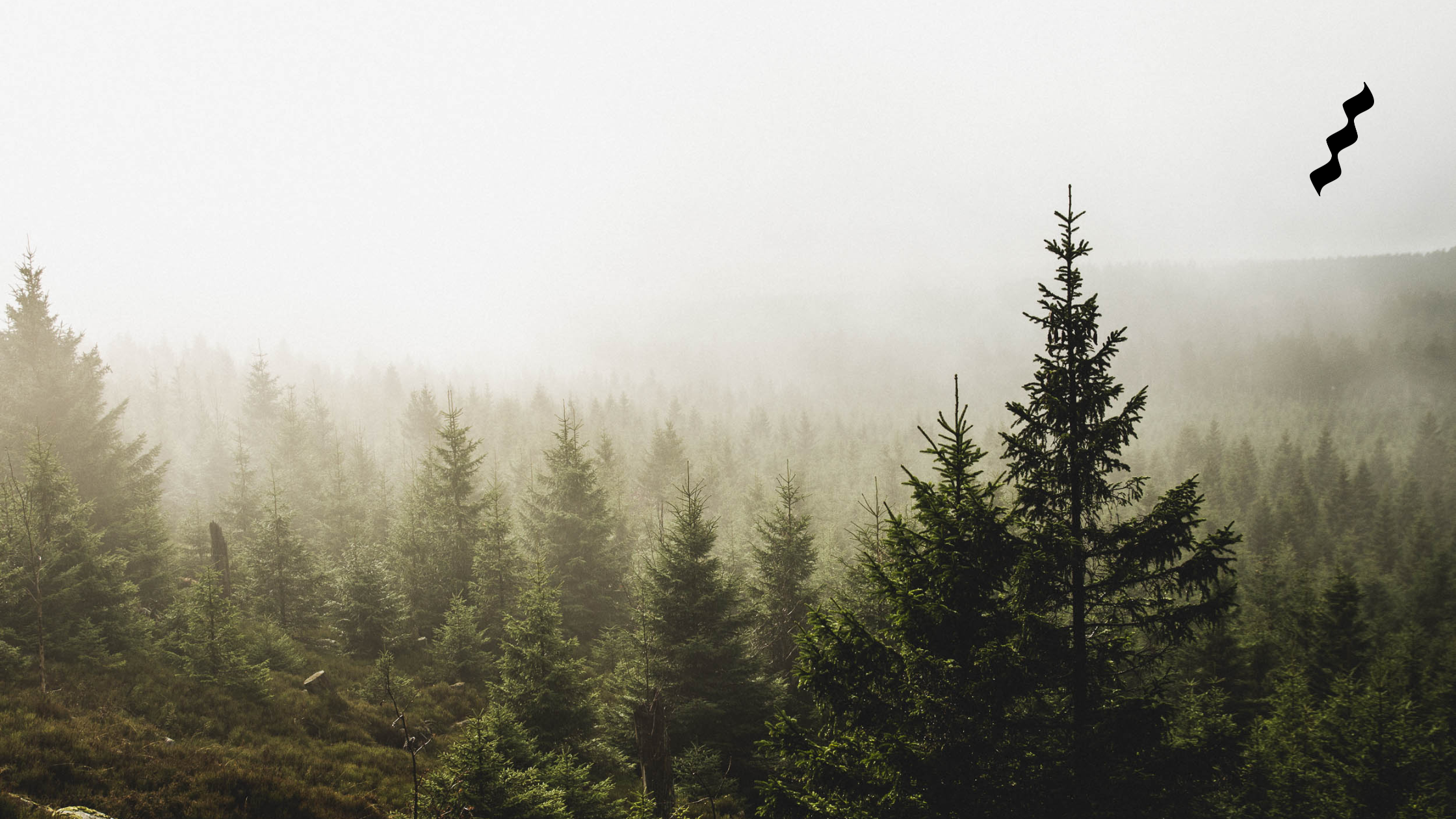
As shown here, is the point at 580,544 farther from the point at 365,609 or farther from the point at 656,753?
the point at 656,753

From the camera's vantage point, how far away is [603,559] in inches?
968

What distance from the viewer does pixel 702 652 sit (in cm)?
1562

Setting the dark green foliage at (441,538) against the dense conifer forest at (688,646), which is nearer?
the dense conifer forest at (688,646)

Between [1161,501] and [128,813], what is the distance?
18.8 meters

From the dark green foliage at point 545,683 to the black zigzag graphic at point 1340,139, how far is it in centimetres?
1599

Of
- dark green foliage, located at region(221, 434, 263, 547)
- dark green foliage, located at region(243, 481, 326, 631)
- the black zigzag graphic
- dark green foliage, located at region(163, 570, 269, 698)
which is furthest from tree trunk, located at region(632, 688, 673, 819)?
dark green foliage, located at region(221, 434, 263, 547)

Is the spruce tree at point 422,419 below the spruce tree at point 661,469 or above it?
above

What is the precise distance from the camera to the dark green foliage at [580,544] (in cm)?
2377

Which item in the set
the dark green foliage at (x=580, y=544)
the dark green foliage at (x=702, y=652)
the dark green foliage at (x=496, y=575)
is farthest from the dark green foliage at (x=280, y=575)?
the dark green foliage at (x=702, y=652)

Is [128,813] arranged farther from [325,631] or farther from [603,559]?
[603,559]

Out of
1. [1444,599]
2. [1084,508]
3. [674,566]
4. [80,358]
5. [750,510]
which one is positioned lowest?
[1444,599]

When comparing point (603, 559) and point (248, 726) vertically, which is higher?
point (603, 559)

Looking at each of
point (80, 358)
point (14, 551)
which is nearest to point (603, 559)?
point (14, 551)

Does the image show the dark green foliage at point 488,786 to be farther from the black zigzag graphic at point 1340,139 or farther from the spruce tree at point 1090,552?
the black zigzag graphic at point 1340,139
